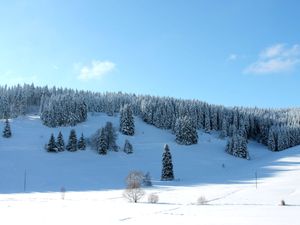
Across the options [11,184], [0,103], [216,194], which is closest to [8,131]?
[11,184]

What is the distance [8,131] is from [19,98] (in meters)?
56.6

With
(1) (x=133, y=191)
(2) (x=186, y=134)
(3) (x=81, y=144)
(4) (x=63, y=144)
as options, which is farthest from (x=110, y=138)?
(1) (x=133, y=191)

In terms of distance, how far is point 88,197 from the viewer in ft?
211

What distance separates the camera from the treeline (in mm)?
142000

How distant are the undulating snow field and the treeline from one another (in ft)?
15.9

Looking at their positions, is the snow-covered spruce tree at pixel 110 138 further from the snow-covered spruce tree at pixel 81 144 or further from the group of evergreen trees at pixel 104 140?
the snow-covered spruce tree at pixel 81 144

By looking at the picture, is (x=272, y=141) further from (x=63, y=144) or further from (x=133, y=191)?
(x=133, y=191)

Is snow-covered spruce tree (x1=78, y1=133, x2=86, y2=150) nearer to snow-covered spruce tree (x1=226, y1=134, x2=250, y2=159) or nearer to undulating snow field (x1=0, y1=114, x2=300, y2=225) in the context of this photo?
undulating snow field (x1=0, y1=114, x2=300, y2=225)

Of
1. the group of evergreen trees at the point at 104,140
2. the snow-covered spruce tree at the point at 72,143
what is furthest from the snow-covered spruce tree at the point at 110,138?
the snow-covered spruce tree at the point at 72,143

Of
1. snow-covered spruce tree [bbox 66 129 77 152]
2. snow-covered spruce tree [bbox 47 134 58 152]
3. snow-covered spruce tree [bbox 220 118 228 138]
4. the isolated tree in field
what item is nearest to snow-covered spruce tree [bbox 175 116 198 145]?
snow-covered spruce tree [bbox 220 118 228 138]

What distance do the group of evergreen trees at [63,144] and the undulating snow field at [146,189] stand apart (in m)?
2.00

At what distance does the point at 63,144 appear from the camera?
112312 millimetres

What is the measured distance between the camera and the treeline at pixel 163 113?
5591 inches

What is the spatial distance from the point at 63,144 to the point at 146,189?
138 feet
